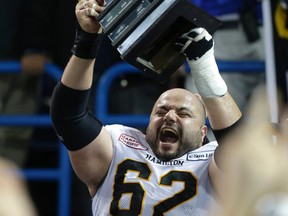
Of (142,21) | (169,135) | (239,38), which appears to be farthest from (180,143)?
(239,38)

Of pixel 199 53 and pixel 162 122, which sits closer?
pixel 199 53

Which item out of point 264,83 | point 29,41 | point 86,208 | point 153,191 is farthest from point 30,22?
point 153,191

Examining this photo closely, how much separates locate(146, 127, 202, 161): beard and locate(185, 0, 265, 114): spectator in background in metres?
1.00

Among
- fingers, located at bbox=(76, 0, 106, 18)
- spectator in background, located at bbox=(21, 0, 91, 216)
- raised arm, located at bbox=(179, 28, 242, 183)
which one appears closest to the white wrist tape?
→ raised arm, located at bbox=(179, 28, 242, 183)

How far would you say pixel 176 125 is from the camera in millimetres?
3432

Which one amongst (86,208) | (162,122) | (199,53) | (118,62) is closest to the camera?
(199,53)

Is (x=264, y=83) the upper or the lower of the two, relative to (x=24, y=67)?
lower

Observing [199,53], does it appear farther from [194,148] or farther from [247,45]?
[247,45]

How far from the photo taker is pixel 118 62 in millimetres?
4758

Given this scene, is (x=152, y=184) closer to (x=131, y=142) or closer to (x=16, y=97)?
(x=131, y=142)

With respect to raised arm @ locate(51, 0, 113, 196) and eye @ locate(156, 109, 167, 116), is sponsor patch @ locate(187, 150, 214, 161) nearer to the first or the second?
eye @ locate(156, 109, 167, 116)

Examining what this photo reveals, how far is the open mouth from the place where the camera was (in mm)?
3428

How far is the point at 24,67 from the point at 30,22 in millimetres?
275

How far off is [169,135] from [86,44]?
23.6 inches
